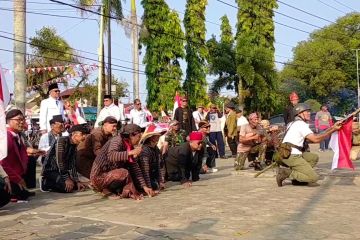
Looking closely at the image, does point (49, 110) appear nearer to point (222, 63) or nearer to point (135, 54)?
point (135, 54)

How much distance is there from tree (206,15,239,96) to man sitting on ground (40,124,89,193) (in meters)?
27.3

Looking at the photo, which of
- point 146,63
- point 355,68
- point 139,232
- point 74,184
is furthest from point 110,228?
point 355,68

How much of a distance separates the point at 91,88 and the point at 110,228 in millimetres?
42543

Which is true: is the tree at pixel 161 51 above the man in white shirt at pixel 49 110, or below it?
above

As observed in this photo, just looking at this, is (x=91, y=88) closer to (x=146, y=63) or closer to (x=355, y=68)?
(x=146, y=63)

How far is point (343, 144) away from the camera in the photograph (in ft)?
29.6

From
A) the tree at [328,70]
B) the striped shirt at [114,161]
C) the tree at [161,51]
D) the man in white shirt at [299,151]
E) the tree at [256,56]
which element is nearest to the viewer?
the striped shirt at [114,161]

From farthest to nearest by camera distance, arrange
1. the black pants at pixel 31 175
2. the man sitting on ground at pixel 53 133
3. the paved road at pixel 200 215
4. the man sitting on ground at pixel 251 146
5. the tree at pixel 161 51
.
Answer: the tree at pixel 161 51
the man sitting on ground at pixel 251 146
the black pants at pixel 31 175
the man sitting on ground at pixel 53 133
the paved road at pixel 200 215

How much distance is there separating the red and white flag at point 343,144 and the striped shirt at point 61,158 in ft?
14.5

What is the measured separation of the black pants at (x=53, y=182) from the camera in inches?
345

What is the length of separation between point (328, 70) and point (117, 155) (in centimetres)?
5450

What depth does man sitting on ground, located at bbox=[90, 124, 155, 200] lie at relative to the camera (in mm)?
7680

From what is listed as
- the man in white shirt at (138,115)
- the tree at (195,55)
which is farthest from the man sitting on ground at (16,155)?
the tree at (195,55)

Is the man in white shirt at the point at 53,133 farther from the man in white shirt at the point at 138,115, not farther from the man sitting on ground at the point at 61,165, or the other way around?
the man in white shirt at the point at 138,115
